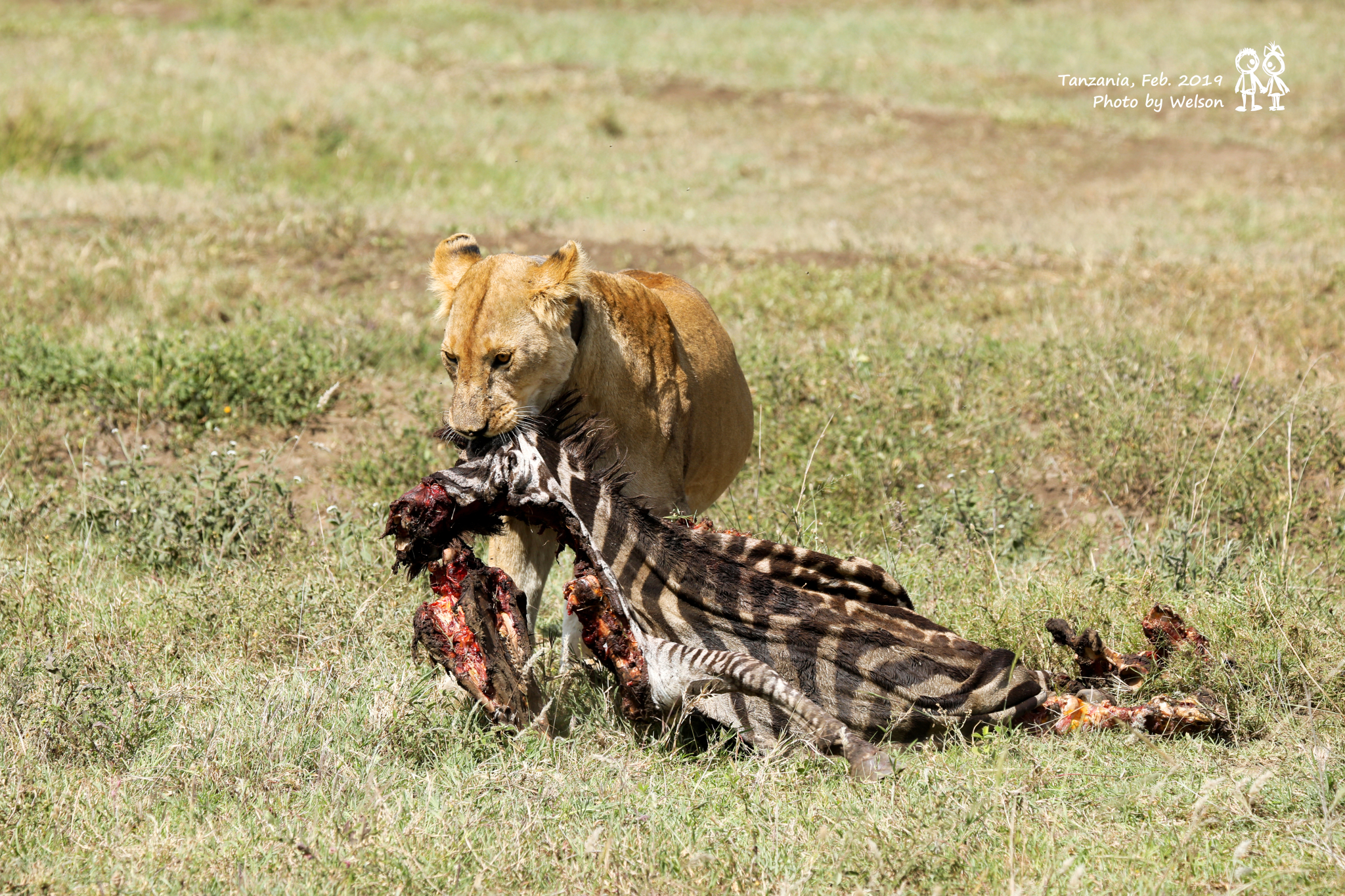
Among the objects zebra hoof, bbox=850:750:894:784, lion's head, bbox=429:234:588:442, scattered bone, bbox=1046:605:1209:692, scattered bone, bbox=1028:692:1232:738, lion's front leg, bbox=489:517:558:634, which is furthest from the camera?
lion's front leg, bbox=489:517:558:634

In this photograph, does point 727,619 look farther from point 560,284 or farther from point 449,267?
point 449,267

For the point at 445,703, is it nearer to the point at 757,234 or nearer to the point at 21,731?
the point at 21,731

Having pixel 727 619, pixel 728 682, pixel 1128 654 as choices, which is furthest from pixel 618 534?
pixel 1128 654

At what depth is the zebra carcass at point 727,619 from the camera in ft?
13.6

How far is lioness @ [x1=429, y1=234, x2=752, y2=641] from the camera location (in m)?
4.71

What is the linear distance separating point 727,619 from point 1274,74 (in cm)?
2632

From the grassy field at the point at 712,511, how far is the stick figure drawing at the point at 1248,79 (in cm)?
345

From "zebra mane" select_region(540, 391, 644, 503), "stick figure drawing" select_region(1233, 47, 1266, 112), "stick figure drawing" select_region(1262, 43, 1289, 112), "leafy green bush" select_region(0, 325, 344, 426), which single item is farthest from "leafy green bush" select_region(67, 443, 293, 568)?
"stick figure drawing" select_region(1262, 43, 1289, 112)

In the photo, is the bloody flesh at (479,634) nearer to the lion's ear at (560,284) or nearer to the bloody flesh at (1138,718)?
the lion's ear at (560,284)

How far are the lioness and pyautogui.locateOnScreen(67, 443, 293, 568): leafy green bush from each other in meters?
1.84

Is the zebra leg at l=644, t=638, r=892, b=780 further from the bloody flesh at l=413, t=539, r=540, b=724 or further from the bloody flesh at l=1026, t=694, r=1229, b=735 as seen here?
the bloody flesh at l=1026, t=694, r=1229, b=735

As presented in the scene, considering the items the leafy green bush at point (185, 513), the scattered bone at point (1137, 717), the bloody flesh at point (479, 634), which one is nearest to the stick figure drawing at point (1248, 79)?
the scattered bone at point (1137, 717)

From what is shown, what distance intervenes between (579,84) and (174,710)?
20.4m

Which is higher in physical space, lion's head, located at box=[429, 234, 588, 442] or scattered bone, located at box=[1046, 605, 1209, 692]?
lion's head, located at box=[429, 234, 588, 442]
